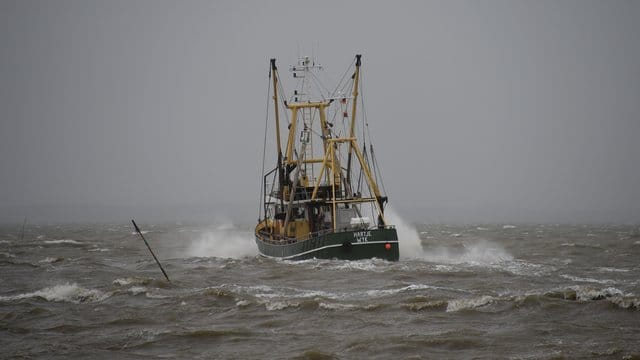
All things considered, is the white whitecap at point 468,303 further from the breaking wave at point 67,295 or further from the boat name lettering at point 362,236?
the breaking wave at point 67,295

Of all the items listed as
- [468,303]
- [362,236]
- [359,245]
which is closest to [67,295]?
[359,245]

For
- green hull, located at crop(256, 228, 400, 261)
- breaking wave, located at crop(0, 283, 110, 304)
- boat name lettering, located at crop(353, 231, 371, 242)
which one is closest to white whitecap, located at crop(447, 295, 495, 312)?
green hull, located at crop(256, 228, 400, 261)

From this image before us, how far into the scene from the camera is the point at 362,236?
39656 millimetres

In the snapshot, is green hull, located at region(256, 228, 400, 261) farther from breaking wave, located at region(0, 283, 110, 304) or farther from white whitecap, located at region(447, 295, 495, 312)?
breaking wave, located at region(0, 283, 110, 304)

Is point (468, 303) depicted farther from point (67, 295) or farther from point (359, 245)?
point (67, 295)

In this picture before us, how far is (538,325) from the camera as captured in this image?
21297 mm

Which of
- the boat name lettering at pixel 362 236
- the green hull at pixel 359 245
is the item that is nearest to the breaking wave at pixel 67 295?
the green hull at pixel 359 245

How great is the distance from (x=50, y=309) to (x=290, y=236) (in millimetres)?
24097

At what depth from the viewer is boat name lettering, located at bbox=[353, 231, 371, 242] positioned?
39.6 metres

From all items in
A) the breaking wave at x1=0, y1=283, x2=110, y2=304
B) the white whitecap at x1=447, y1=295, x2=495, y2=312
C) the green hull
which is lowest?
the white whitecap at x1=447, y1=295, x2=495, y2=312

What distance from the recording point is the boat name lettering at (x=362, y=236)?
39594mm

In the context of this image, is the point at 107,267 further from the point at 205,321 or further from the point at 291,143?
the point at 205,321

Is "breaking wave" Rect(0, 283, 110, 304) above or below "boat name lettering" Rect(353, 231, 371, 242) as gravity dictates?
below

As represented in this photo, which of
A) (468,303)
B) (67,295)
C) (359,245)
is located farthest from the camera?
(359,245)
